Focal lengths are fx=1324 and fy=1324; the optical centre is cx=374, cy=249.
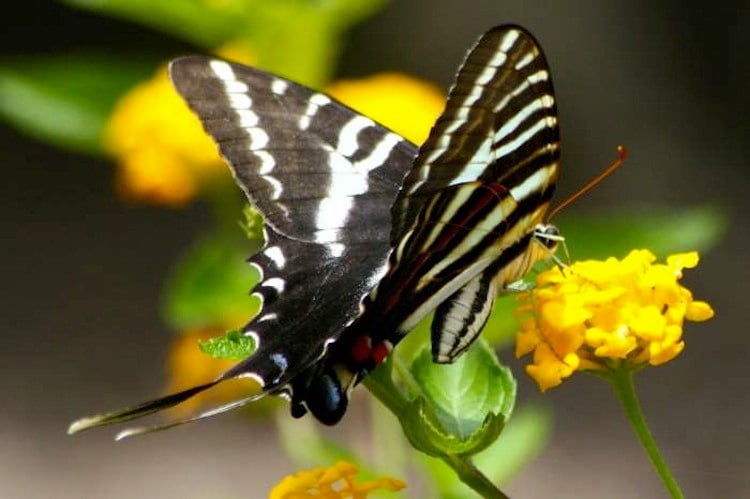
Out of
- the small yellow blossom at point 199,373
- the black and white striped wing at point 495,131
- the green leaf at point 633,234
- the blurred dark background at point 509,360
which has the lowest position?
the blurred dark background at point 509,360

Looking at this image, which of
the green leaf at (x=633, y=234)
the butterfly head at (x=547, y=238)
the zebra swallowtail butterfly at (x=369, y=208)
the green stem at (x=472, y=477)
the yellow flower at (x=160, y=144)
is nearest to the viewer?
the green stem at (x=472, y=477)

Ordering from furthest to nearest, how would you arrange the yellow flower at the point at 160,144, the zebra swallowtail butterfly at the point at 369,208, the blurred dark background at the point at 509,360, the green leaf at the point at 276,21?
the blurred dark background at the point at 509,360 < the yellow flower at the point at 160,144 < the green leaf at the point at 276,21 < the zebra swallowtail butterfly at the point at 369,208

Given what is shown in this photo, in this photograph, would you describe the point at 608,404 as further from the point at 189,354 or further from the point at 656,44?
the point at 189,354

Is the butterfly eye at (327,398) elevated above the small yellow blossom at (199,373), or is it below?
above

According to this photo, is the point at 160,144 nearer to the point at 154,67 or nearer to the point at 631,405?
the point at 154,67

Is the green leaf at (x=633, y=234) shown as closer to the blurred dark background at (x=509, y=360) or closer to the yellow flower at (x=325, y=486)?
the yellow flower at (x=325, y=486)

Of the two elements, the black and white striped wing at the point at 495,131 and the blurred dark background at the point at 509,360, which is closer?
the black and white striped wing at the point at 495,131

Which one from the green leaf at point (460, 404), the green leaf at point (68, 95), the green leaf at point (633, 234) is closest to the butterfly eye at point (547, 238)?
the green leaf at point (460, 404)

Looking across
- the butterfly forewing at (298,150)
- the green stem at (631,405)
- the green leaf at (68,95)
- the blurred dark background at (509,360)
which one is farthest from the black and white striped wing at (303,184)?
the blurred dark background at (509,360)

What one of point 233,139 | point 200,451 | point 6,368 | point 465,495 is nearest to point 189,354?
point 465,495
